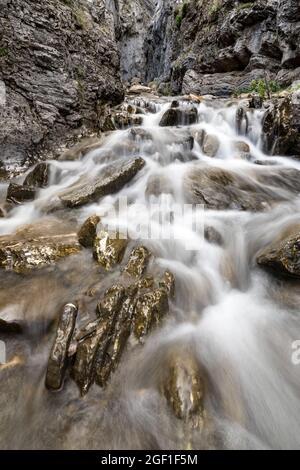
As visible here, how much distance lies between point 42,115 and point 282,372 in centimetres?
793

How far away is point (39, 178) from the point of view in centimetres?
605

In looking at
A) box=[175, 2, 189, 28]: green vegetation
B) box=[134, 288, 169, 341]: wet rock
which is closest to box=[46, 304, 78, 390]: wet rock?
box=[134, 288, 169, 341]: wet rock

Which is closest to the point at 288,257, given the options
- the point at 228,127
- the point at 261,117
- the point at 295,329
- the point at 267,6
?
the point at 295,329

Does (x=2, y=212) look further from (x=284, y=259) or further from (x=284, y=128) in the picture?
(x=284, y=128)

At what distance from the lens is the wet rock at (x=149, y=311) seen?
8.24 ft

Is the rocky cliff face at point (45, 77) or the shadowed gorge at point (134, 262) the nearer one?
the shadowed gorge at point (134, 262)

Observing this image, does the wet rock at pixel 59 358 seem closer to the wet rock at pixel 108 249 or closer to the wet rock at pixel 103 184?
the wet rock at pixel 108 249

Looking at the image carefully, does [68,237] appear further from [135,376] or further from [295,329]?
[295,329]

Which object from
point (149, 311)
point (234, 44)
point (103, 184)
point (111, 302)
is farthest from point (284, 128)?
point (234, 44)

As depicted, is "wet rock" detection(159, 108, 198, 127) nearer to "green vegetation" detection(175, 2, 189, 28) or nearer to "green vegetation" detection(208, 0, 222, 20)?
"green vegetation" detection(208, 0, 222, 20)

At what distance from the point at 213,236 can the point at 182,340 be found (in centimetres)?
194

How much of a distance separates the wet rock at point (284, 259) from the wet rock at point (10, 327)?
2780mm

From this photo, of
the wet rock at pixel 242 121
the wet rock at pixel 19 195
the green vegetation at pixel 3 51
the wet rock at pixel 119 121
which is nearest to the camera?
the wet rock at pixel 19 195

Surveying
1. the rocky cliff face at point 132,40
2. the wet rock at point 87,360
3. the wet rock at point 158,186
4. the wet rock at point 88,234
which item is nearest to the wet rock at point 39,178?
the wet rock at point 158,186
